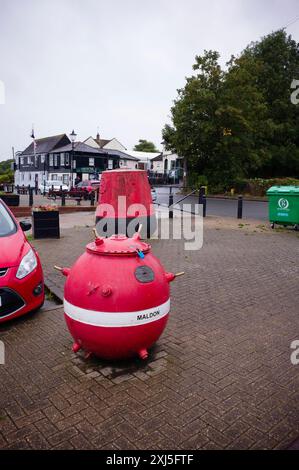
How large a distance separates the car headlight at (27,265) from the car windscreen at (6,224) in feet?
1.63

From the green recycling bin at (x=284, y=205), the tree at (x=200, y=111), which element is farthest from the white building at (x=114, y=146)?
the green recycling bin at (x=284, y=205)

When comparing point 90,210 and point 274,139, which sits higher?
point 274,139

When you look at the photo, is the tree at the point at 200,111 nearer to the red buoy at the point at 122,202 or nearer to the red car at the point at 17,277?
the red buoy at the point at 122,202

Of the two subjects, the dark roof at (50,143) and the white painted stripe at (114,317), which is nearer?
the white painted stripe at (114,317)

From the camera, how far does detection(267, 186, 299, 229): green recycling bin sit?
1291 centimetres

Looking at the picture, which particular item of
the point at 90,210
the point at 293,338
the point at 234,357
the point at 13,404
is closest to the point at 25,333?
the point at 13,404

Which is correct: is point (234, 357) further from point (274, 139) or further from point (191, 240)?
point (274, 139)

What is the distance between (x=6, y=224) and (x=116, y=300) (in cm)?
302

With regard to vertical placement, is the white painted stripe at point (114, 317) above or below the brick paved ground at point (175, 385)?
above

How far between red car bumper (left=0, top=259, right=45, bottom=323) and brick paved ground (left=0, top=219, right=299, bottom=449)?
212mm

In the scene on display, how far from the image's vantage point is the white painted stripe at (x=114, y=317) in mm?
3484

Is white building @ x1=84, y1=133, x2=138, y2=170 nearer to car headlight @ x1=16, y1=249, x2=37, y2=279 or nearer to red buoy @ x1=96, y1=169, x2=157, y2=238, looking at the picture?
red buoy @ x1=96, y1=169, x2=157, y2=238

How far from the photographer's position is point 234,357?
412 centimetres

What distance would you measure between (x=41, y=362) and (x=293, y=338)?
2994 millimetres
